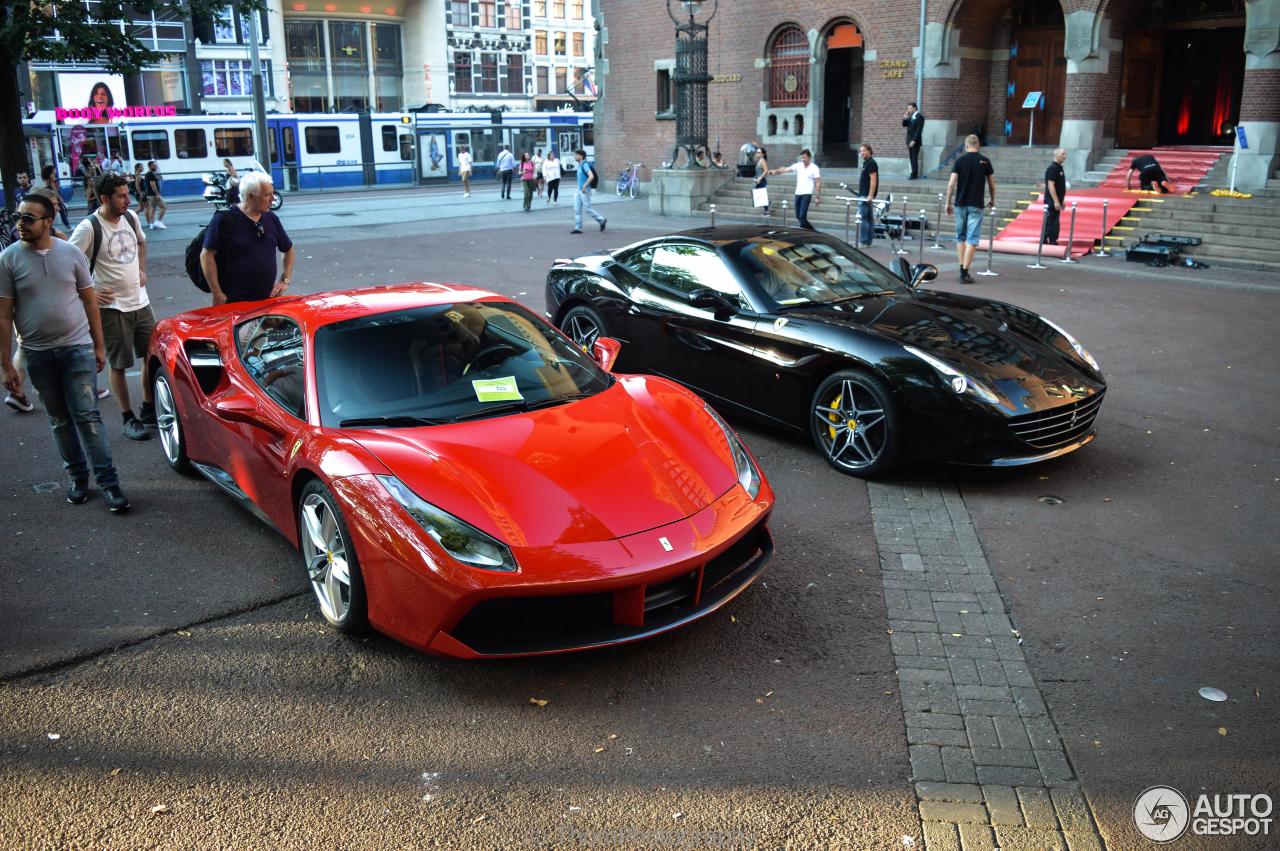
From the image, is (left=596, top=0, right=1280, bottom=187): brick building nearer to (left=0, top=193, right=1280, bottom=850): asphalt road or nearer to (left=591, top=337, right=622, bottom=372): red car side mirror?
(left=0, top=193, right=1280, bottom=850): asphalt road

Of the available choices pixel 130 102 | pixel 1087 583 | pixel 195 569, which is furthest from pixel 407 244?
pixel 130 102

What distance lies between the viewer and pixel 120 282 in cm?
744

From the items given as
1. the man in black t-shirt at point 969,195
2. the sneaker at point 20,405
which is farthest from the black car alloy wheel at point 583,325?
the man in black t-shirt at point 969,195

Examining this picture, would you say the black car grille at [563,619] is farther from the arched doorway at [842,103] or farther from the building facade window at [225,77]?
the building facade window at [225,77]

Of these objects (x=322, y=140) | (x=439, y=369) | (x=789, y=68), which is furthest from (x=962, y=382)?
(x=322, y=140)

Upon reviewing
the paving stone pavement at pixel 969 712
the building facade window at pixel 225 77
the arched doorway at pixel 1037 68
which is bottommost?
the paving stone pavement at pixel 969 712

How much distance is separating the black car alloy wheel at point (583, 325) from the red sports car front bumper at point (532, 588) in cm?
450

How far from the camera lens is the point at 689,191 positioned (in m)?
27.0

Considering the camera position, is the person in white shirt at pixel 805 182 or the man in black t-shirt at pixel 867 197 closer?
the man in black t-shirt at pixel 867 197

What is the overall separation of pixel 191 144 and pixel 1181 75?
3405 centimetres

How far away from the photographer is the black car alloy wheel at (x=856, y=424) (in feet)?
21.2

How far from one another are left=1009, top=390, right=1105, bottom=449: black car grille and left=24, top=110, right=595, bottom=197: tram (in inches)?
1562

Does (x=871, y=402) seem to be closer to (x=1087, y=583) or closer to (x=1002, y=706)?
(x=1087, y=583)

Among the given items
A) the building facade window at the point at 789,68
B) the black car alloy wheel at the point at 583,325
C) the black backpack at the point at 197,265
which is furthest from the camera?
the building facade window at the point at 789,68
